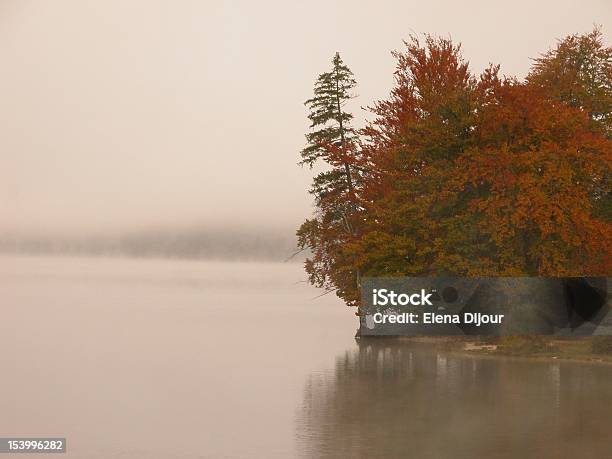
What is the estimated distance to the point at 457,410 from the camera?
31438 mm

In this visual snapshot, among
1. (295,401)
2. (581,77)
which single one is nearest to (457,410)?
(295,401)

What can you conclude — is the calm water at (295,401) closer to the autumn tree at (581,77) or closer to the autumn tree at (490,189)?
the autumn tree at (490,189)

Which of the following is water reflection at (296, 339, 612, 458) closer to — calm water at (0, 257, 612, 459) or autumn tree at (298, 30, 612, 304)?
calm water at (0, 257, 612, 459)

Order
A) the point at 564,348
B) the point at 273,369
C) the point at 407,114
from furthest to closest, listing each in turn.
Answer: the point at 407,114 < the point at 564,348 < the point at 273,369

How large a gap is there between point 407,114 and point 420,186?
373 inches

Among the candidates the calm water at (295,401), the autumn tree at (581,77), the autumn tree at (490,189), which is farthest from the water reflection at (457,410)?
the autumn tree at (581,77)

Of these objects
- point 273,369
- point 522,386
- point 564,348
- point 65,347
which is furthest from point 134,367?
point 564,348

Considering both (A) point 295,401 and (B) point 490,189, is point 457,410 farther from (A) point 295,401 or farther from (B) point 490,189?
(B) point 490,189

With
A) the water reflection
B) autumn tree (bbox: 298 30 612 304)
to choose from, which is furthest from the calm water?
autumn tree (bbox: 298 30 612 304)

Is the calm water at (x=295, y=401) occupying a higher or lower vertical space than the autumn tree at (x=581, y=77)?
lower

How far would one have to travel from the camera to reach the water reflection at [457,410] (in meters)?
25.1

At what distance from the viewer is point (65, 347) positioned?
59.0 m

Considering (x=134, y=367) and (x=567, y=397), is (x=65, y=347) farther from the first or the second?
(x=567, y=397)

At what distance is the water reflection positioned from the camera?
2509 centimetres
